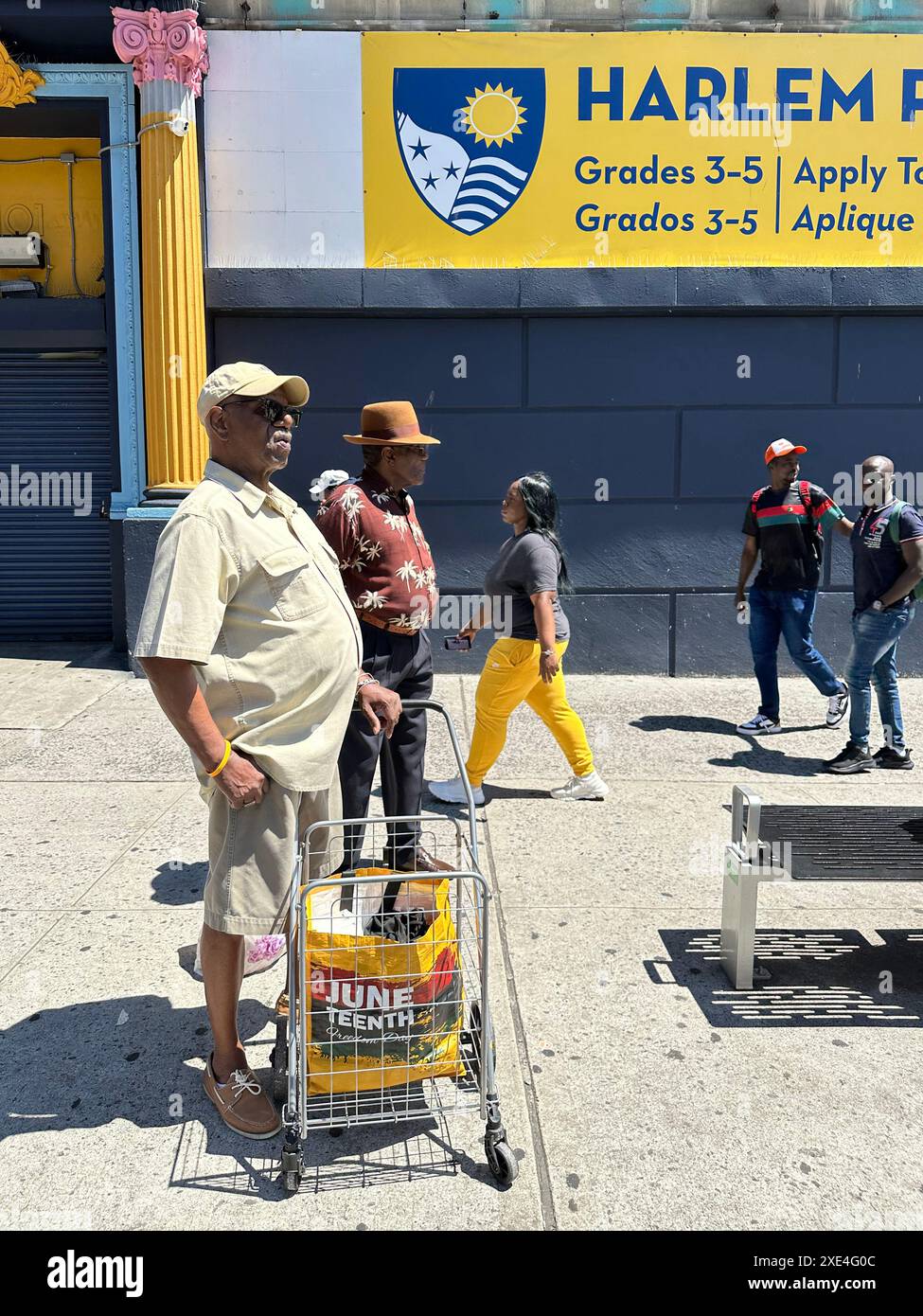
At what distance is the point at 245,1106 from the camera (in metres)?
2.81

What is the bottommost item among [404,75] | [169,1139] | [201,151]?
[169,1139]

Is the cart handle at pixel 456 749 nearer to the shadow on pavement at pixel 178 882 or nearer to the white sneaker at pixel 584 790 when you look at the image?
the shadow on pavement at pixel 178 882

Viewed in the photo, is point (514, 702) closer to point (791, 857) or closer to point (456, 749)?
point (791, 857)

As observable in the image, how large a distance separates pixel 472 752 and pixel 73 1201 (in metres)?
3.38

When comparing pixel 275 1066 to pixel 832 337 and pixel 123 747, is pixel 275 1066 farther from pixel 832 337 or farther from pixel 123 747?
pixel 832 337

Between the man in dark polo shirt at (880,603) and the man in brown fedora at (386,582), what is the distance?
3305 mm

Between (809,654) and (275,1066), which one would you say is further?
(809,654)

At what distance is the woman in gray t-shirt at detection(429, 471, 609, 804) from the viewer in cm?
545

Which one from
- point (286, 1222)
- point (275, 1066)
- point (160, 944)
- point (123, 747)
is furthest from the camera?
point (123, 747)

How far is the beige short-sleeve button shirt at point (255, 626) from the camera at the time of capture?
249 cm

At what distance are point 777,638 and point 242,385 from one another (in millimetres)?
5311

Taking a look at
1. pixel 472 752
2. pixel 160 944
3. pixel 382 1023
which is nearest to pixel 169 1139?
pixel 382 1023

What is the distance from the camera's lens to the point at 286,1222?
7.97 ft

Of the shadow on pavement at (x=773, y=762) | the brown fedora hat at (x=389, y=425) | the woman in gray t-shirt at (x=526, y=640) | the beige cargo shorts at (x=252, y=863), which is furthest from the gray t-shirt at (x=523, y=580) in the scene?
the beige cargo shorts at (x=252, y=863)
